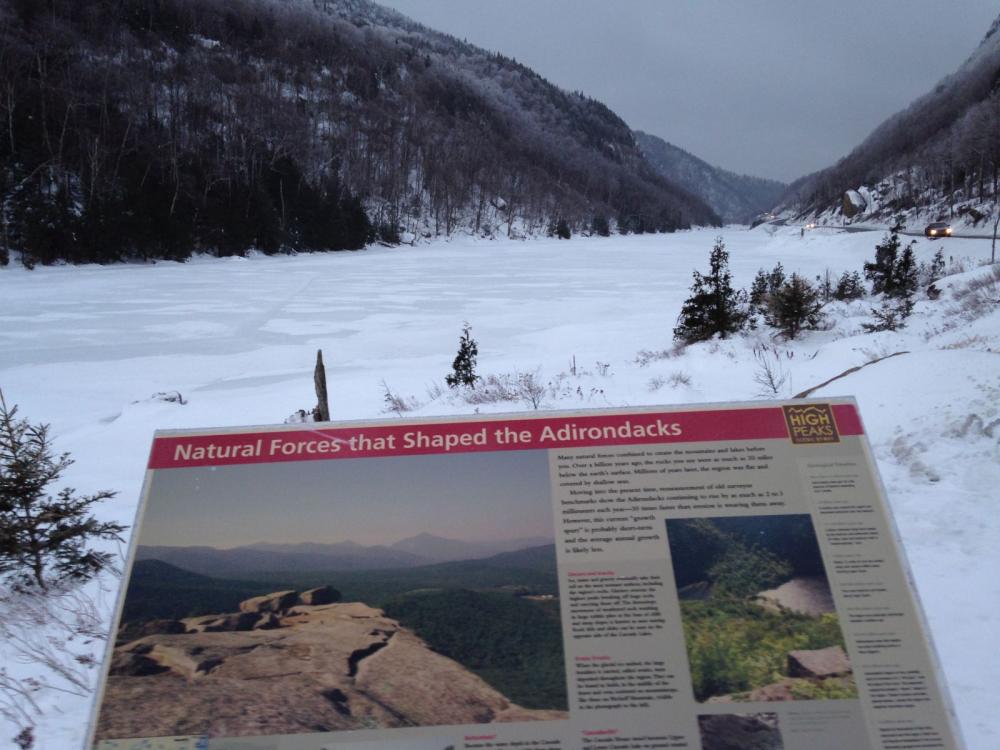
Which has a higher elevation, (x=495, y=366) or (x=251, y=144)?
(x=251, y=144)

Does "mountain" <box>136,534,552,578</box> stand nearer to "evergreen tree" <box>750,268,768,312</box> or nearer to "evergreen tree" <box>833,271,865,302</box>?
"evergreen tree" <box>750,268,768,312</box>

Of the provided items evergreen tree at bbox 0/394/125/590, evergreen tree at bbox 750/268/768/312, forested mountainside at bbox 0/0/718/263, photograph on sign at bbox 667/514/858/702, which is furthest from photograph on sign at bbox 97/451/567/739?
forested mountainside at bbox 0/0/718/263

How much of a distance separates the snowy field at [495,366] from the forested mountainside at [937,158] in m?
23.4

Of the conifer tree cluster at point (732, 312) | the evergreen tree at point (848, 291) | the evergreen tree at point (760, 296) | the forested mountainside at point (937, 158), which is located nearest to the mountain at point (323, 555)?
the conifer tree cluster at point (732, 312)

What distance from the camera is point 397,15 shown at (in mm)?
174625

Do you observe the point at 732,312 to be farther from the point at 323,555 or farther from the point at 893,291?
the point at 323,555

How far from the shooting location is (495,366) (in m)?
10.9

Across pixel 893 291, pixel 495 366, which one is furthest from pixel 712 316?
pixel 893 291

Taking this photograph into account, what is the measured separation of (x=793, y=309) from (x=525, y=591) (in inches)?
386

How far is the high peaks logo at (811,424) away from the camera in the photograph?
7.74 ft

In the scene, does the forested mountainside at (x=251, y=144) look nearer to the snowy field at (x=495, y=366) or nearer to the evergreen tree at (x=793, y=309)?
the snowy field at (x=495, y=366)

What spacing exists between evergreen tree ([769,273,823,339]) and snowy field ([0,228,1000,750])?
11.6 inches

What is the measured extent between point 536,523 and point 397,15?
681ft

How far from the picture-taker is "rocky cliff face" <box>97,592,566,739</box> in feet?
6.37
